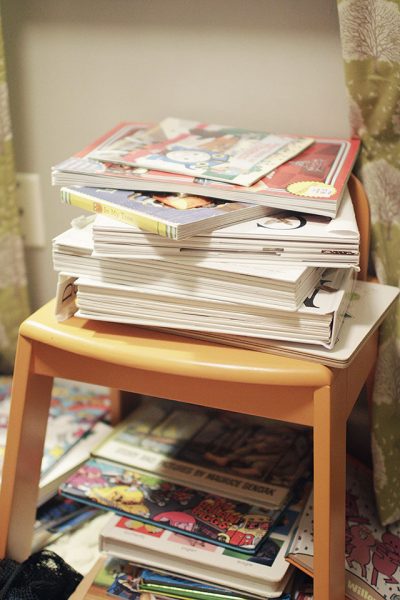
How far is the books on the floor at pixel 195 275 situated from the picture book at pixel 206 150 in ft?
0.39

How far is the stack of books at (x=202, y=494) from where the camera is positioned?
102cm

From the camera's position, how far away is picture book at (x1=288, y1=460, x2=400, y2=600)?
3.28 feet

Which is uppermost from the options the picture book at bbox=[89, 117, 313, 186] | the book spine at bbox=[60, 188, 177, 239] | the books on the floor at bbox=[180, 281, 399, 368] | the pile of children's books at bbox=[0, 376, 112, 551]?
the picture book at bbox=[89, 117, 313, 186]

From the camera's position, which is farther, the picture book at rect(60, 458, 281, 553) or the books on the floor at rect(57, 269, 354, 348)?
the picture book at rect(60, 458, 281, 553)

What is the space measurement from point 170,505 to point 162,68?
67 centimetres

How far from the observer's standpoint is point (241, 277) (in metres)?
0.86

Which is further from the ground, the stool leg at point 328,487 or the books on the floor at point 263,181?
the books on the floor at point 263,181

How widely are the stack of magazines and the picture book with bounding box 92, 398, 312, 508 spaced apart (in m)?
0.31

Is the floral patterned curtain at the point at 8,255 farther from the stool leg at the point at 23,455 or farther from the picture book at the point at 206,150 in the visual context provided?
the stool leg at the point at 23,455

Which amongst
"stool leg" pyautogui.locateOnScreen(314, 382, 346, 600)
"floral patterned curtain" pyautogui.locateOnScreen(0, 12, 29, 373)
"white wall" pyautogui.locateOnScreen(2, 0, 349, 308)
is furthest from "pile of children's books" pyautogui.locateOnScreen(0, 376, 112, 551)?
"stool leg" pyautogui.locateOnScreen(314, 382, 346, 600)

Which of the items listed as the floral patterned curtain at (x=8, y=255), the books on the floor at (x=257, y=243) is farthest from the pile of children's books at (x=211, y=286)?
the floral patterned curtain at (x=8, y=255)

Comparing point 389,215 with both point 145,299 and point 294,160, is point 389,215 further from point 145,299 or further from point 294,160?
point 145,299

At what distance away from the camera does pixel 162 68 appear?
1201 millimetres

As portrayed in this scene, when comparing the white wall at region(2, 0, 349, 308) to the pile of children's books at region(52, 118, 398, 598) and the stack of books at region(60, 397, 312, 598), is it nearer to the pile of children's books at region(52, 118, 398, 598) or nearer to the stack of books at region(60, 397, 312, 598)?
the pile of children's books at region(52, 118, 398, 598)
